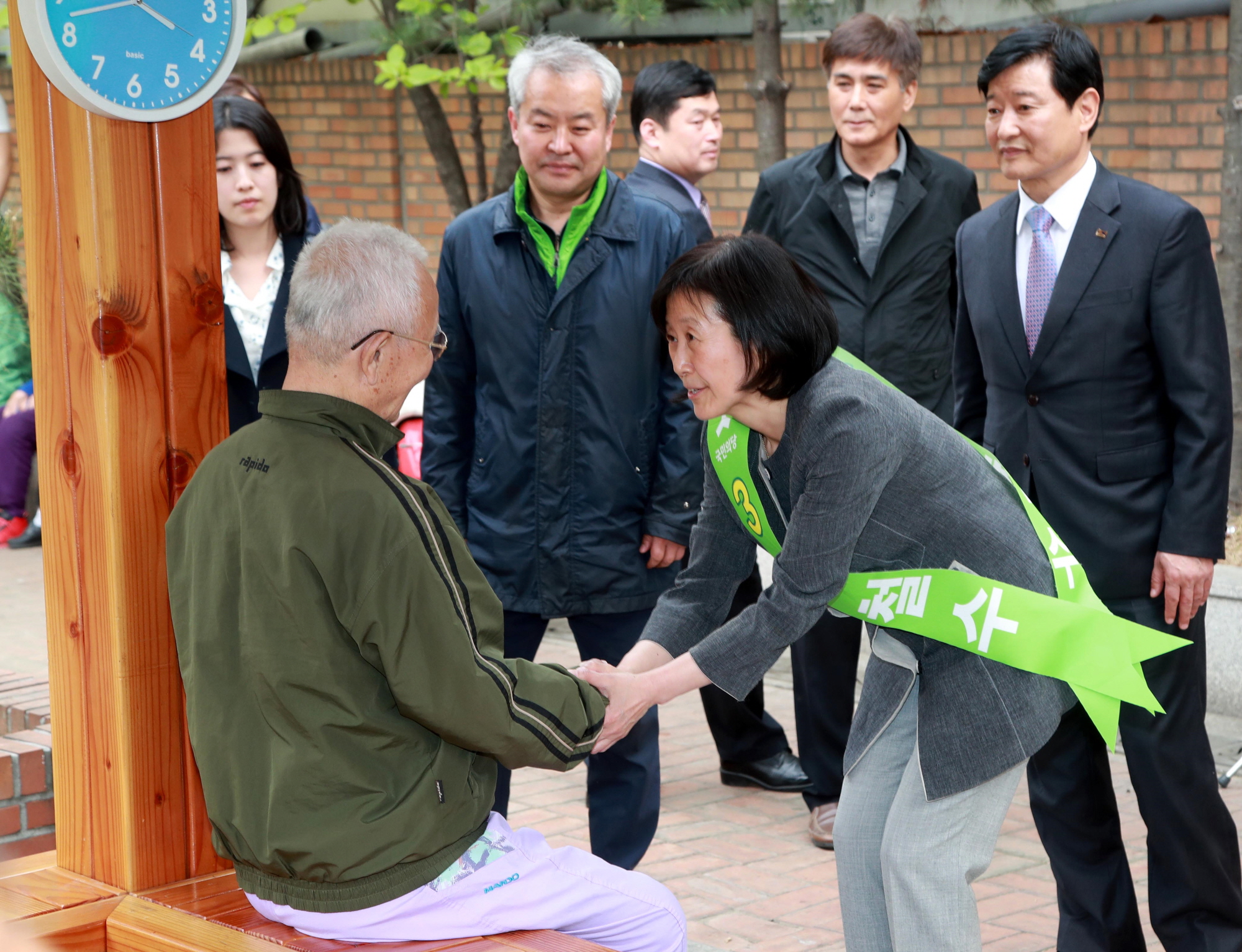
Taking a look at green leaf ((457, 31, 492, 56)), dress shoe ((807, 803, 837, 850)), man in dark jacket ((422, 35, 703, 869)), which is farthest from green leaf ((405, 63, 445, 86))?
dress shoe ((807, 803, 837, 850))

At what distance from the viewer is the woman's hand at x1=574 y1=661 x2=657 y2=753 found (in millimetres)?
2861

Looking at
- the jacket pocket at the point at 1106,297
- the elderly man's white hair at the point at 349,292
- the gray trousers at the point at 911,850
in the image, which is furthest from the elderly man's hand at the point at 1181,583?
the elderly man's white hair at the point at 349,292

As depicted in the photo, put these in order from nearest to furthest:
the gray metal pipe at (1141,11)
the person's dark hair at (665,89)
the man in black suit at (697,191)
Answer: the man in black suit at (697,191), the person's dark hair at (665,89), the gray metal pipe at (1141,11)

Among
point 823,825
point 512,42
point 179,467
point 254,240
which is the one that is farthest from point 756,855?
point 512,42

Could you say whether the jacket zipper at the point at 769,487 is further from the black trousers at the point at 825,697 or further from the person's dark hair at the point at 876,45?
the person's dark hair at the point at 876,45

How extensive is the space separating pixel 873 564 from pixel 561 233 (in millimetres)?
1517

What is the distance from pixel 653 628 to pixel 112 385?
1240mm

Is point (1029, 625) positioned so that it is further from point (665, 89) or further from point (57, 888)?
point (665, 89)

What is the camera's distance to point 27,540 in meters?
9.59

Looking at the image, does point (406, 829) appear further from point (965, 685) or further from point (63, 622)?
point (965, 685)

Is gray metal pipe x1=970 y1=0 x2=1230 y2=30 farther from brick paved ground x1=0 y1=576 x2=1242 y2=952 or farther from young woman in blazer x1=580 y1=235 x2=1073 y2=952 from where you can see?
young woman in blazer x1=580 y1=235 x2=1073 y2=952

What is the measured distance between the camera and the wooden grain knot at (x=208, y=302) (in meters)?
2.74

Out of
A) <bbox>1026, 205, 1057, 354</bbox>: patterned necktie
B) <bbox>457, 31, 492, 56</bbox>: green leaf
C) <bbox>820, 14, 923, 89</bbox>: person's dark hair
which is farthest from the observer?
<bbox>457, 31, 492, 56</bbox>: green leaf

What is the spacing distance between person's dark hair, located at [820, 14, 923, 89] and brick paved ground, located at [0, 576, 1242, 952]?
2423mm
